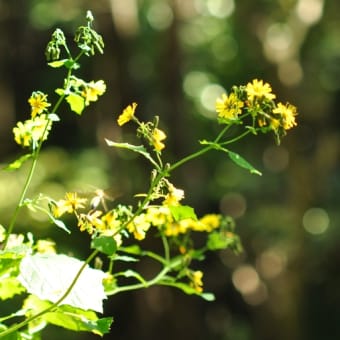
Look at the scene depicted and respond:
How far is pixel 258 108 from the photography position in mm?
762

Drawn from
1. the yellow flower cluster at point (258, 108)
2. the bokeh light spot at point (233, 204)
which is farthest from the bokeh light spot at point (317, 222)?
the yellow flower cluster at point (258, 108)

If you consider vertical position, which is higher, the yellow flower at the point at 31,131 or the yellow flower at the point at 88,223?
the yellow flower at the point at 31,131

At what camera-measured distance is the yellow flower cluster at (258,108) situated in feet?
2.49

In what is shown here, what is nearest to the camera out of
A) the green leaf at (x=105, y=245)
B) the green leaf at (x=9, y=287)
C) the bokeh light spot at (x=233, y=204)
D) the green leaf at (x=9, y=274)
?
the green leaf at (x=105, y=245)

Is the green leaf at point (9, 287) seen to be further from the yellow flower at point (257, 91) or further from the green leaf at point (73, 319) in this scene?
the yellow flower at point (257, 91)

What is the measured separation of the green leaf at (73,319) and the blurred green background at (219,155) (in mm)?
3860

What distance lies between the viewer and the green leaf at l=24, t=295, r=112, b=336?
2.51ft

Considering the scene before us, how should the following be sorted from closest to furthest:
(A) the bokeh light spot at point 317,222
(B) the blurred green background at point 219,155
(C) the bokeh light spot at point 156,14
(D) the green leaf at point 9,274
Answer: (D) the green leaf at point 9,274, (B) the blurred green background at point 219,155, (A) the bokeh light spot at point 317,222, (C) the bokeh light spot at point 156,14

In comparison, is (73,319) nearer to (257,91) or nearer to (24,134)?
(24,134)

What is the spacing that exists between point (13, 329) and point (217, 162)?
6836 millimetres

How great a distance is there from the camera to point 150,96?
7.32 metres

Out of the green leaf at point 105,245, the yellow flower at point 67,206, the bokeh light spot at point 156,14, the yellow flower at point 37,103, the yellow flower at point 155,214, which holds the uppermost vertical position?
the bokeh light spot at point 156,14

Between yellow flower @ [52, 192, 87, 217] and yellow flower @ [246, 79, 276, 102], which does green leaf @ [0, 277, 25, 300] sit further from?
yellow flower @ [246, 79, 276, 102]

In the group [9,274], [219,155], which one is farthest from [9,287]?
[219,155]
